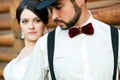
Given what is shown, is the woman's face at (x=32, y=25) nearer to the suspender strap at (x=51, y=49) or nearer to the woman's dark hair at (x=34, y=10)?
the woman's dark hair at (x=34, y=10)

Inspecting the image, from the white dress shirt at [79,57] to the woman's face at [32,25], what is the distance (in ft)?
1.20

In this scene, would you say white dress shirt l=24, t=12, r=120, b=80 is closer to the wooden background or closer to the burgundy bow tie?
the burgundy bow tie

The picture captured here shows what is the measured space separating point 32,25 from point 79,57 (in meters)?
0.57

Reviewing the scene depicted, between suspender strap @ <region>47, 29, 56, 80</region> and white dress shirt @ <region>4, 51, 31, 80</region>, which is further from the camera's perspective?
white dress shirt @ <region>4, 51, 31, 80</region>

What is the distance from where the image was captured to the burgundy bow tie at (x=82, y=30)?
84.4 inches

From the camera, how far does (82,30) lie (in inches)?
85.5

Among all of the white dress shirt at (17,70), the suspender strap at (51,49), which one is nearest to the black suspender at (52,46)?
the suspender strap at (51,49)

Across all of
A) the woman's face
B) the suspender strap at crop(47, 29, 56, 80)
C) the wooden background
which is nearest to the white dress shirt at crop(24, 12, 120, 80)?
the suspender strap at crop(47, 29, 56, 80)

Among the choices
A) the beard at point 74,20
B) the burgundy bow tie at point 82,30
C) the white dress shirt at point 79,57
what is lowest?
the white dress shirt at point 79,57

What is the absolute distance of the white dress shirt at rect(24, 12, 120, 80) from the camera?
2109 mm

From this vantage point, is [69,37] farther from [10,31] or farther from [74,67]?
[10,31]

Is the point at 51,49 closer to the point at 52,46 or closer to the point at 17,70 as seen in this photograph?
the point at 52,46

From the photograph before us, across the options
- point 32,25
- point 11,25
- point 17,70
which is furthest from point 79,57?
point 11,25

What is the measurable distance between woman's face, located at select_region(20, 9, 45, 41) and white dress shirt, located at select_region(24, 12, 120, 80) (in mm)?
367
